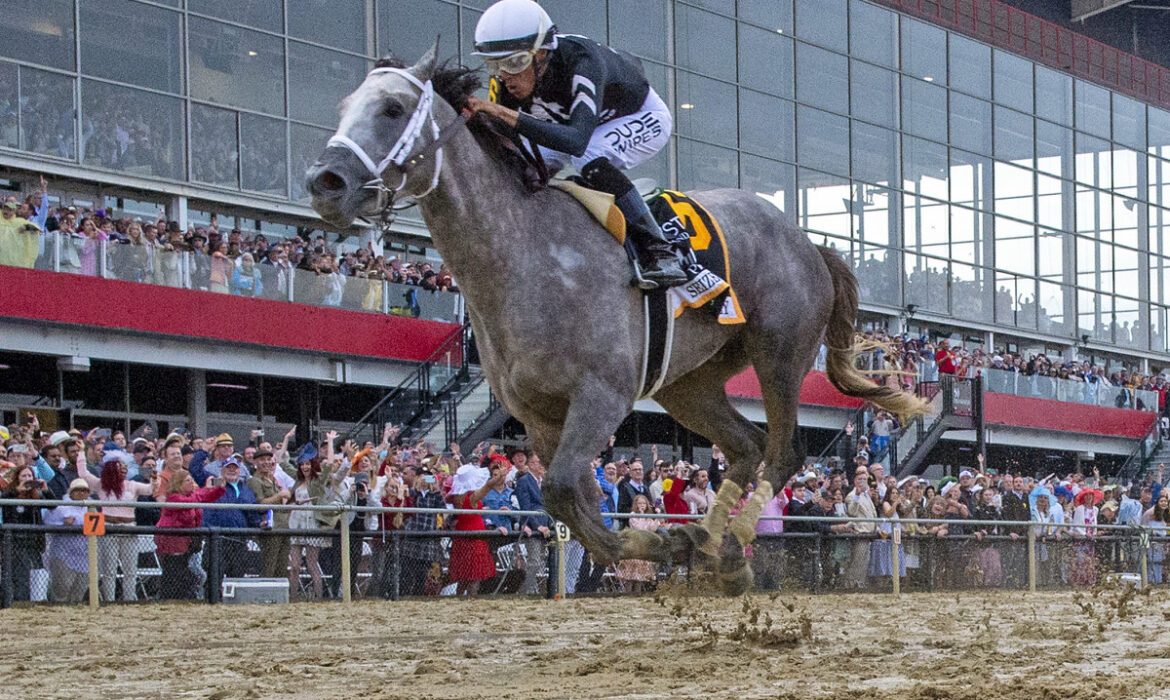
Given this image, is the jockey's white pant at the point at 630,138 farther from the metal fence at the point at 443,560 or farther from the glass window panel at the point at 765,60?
the glass window panel at the point at 765,60

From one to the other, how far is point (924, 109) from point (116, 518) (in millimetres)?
30149

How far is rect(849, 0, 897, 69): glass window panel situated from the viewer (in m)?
36.4

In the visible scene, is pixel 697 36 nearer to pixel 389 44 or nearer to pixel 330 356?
pixel 389 44

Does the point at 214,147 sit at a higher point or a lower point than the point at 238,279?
higher

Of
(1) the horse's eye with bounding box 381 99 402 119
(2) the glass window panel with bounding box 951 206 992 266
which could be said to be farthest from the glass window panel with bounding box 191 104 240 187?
(2) the glass window panel with bounding box 951 206 992 266

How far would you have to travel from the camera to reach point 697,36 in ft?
107

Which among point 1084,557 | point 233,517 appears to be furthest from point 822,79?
point 233,517

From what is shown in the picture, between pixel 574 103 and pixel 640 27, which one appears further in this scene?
pixel 640 27

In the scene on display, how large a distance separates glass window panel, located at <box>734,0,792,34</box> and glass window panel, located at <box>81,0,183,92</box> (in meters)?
14.4

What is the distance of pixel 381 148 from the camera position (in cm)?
611

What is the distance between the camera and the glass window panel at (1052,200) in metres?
41.3

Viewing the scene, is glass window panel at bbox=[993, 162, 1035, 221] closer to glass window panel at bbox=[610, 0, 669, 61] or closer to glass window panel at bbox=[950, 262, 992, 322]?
glass window panel at bbox=[950, 262, 992, 322]

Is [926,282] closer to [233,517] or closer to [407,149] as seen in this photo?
[233,517]

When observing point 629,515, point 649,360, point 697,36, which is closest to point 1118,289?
point 697,36
